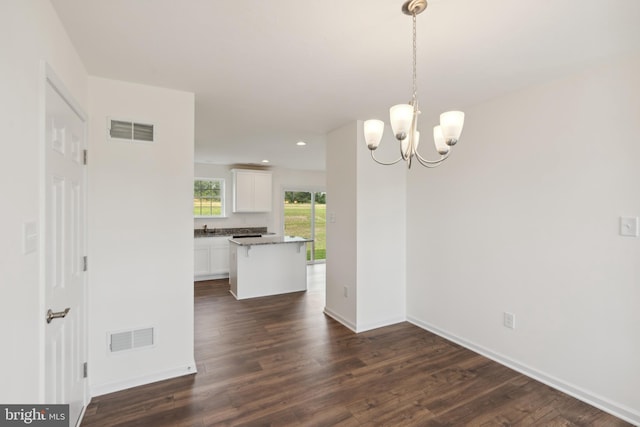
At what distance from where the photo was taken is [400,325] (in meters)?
3.66

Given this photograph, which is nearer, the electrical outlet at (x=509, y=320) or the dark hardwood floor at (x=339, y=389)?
the dark hardwood floor at (x=339, y=389)

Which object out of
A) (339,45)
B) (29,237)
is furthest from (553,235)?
(29,237)

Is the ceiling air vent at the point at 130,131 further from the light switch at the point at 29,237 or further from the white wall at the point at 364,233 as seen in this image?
the white wall at the point at 364,233

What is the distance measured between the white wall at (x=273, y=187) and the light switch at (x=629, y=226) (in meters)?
6.06

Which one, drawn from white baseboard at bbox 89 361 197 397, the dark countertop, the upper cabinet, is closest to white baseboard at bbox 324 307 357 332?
white baseboard at bbox 89 361 197 397

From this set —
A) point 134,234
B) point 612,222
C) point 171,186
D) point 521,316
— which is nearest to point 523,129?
point 612,222

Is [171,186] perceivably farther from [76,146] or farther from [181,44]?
[181,44]

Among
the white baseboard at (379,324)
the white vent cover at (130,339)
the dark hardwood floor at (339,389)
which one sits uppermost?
the white vent cover at (130,339)

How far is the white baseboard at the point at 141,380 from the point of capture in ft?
7.45

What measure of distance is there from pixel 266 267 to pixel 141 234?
271 centimetres

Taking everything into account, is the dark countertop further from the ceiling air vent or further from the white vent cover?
the ceiling air vent

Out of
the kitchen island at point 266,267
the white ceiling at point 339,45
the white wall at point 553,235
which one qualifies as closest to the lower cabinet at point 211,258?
the kitchen island at point 266,267

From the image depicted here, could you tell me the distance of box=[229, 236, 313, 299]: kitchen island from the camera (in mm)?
4750

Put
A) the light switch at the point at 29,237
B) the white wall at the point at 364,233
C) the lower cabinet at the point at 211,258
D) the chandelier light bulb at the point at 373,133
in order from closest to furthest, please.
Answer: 1. the light switch at the point at 29,237
2. the chandelier light bulb at the point at 373,133
3. the white wall at the point at 364,233
4. the lower cabinet at the point at 211,258
